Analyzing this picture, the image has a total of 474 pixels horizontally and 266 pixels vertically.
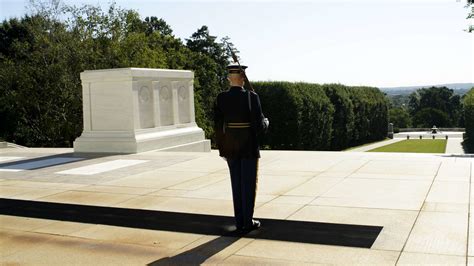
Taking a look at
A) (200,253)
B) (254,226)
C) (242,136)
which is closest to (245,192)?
(254,226)

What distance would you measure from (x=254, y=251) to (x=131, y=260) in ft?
3.23

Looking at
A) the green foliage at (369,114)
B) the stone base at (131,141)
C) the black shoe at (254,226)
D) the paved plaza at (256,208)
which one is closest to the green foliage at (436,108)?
the green foliage at (369,114)

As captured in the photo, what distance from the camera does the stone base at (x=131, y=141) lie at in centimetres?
1151

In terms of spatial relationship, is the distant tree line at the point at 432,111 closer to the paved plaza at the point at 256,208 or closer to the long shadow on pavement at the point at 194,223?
the paved plaza at the point at 256,208

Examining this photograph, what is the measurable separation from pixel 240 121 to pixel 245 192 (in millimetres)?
660

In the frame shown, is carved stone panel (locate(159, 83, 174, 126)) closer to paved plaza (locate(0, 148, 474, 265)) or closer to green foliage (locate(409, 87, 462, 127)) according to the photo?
paved plaza (locate(0, 148, 474, 265))

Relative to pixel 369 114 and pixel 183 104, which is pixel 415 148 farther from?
pixel 183 104

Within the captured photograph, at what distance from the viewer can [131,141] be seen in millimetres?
11414

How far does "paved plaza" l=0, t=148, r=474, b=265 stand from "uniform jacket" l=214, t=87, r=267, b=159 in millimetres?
778

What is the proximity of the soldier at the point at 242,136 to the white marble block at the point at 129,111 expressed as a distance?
22.7 feet

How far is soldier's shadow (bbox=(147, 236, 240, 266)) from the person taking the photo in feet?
13.1

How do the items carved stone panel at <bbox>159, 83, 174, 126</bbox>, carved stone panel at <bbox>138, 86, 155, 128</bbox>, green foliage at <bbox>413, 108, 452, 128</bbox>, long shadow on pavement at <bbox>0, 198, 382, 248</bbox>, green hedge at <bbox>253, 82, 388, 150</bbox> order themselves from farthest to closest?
1. green foliage at <bbox>413, 108, 452, 128</bbox>
2. green hedge at <bbox>253, 82, 388, 150</bbox>
3. carved stone panel at <bbox>159, 83, 174, 126</bbox>
4. carved stone panel at <bbox>138, 86, 155, 128</bbox>
5. long shadow on pavement at <bbox>0, 198, 382, 248</bbox>

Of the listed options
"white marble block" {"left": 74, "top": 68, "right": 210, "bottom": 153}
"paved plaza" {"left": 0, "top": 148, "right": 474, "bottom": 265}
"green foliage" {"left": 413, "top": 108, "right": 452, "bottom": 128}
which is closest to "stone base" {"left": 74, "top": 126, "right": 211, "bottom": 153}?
"white marble block" {"left": 74, "top": 68, "right": 210, "bottom": 153}

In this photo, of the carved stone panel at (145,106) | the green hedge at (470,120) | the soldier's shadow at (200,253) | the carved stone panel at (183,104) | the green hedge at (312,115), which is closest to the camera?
the soldier's shadow at (200,253)
